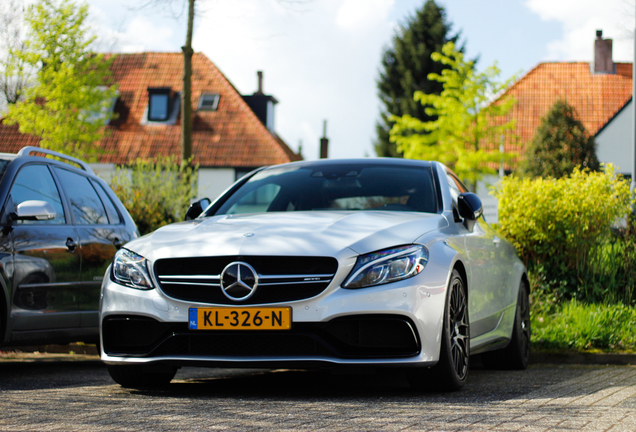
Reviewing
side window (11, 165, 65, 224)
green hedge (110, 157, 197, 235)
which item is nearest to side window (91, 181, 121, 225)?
side window (11, 165, 65, 224)

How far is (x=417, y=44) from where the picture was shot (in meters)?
50.5

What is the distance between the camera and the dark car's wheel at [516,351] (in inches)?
290

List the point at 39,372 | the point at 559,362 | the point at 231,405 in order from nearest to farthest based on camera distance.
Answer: the point at 231,405 → the point at 39,372 → the point at 559,362

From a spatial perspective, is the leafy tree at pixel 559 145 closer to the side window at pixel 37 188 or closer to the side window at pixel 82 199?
the side window at pixel 82 199

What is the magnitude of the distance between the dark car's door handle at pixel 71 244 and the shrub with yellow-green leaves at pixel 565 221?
17.1 feet

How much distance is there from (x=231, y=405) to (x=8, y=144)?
3448cm

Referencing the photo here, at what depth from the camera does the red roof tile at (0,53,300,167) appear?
37.1 metres

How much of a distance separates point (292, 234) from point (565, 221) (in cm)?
548

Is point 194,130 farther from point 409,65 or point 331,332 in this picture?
point 331,332

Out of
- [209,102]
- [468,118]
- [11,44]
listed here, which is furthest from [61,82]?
[468,118]

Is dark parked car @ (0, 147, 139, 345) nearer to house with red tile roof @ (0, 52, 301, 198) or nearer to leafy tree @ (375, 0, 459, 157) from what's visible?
house with red tile roof @ (0, 52, 301, 198)

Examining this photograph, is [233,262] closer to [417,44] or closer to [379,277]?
[379,277]

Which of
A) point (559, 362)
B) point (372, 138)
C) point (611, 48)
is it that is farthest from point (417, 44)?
point (559, 362)

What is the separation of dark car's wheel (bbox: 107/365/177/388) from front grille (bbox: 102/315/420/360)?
434 mm
